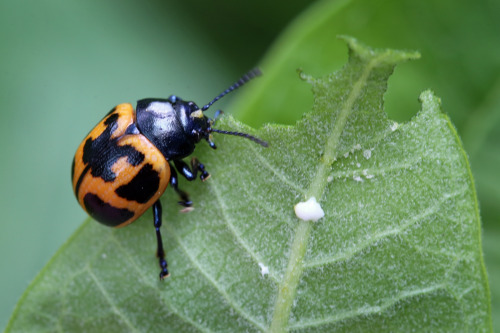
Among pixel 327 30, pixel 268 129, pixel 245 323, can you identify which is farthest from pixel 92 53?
pixel 245 323

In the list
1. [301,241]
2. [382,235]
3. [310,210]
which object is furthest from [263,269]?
[382,235]

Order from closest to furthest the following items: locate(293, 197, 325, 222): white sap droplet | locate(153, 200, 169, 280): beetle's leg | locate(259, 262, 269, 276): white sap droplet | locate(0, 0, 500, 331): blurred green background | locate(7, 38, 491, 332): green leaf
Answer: locate(7, 38, 491, 332): green leaf → locate(293, 197, 325, 222): white sap droplet → locate(259, 262, 269, 276): white sap droplet → locate(153, 200, 169, 280): beetle's leg → locate(0, 0, 500, 331): blurred green background

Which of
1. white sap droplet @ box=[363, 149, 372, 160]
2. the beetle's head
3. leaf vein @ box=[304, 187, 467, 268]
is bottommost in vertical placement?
leaf vein @ box=[304, 187, 467, 268]

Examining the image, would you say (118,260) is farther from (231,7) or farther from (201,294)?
(231,7)

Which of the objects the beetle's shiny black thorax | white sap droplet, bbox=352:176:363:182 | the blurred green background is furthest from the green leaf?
the blurred green background

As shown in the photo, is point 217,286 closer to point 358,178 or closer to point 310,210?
point 310,210

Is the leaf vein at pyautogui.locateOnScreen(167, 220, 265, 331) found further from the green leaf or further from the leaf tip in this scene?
the leaf tip
